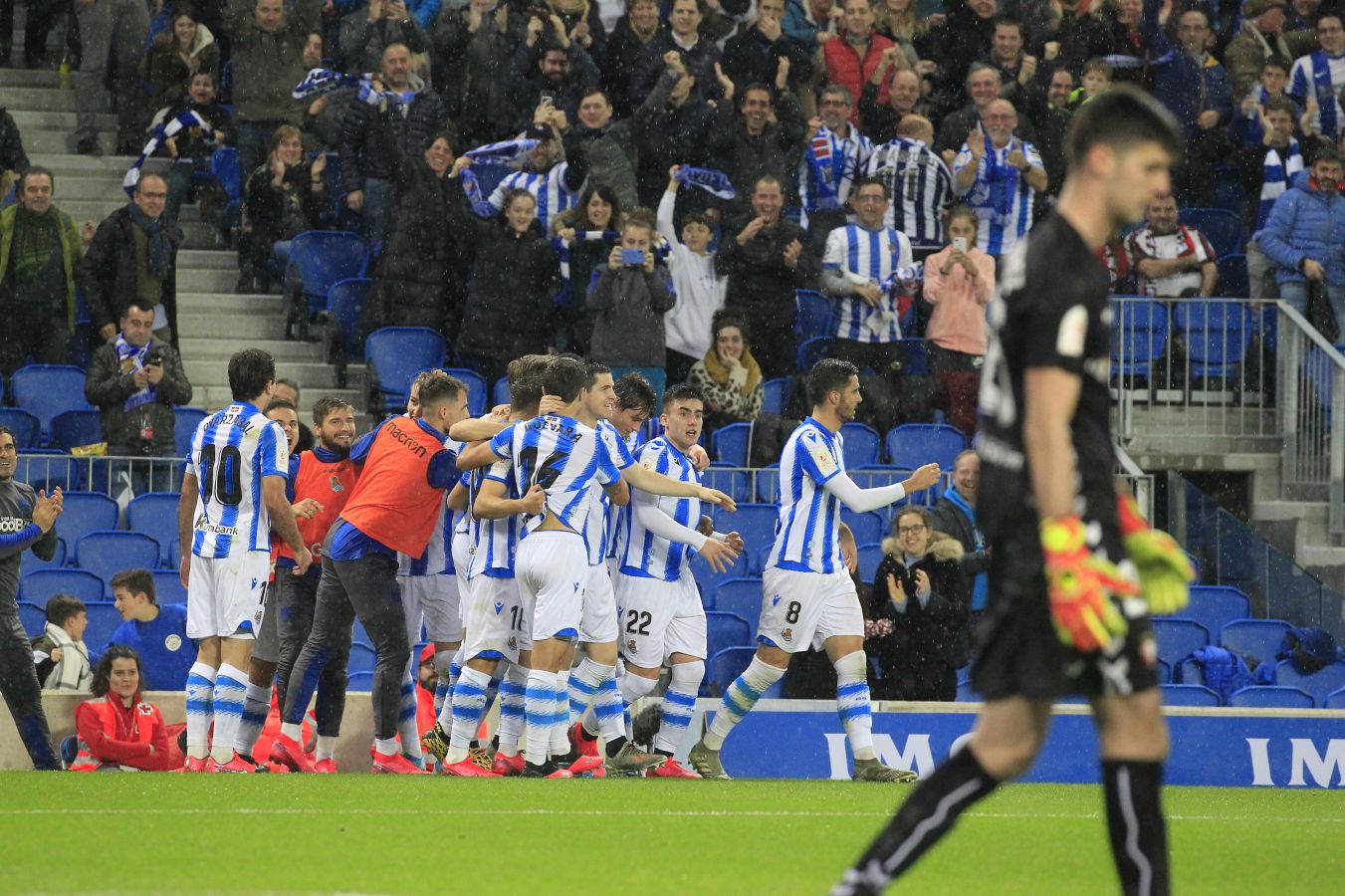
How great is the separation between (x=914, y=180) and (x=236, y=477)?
7869 millimetres

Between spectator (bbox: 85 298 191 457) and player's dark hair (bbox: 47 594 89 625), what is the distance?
2.67m

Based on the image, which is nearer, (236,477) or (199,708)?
(236,477)

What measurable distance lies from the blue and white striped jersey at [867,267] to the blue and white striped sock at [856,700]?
202 inches

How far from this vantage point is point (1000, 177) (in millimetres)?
16656

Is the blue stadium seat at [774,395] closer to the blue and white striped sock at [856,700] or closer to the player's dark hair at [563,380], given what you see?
the blue and white striped sock at [856,700]

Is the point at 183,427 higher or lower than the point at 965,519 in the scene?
higher

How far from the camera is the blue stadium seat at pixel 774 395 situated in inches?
625

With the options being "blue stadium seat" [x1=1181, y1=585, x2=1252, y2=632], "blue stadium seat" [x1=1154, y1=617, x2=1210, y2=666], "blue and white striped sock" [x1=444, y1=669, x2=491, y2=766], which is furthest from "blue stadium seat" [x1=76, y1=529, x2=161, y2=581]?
"blue stadium seat" [x1=1181, y1=585, x2=1252, y2=632]

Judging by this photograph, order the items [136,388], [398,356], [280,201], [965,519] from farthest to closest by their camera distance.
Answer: [280,201] < [398,356] < [136,388] < [965,519]

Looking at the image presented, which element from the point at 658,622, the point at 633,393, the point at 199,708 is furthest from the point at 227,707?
the point at 633,393

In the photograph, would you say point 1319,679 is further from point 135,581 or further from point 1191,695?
point 135,581

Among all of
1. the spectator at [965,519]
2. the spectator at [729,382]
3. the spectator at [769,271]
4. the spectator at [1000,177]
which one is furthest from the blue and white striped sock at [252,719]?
the spectator at [1000,177]

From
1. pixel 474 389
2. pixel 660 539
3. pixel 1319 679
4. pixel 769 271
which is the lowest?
pixel 1319 679

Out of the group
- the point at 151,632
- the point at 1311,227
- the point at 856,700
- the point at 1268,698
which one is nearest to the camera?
the point at 856,700
